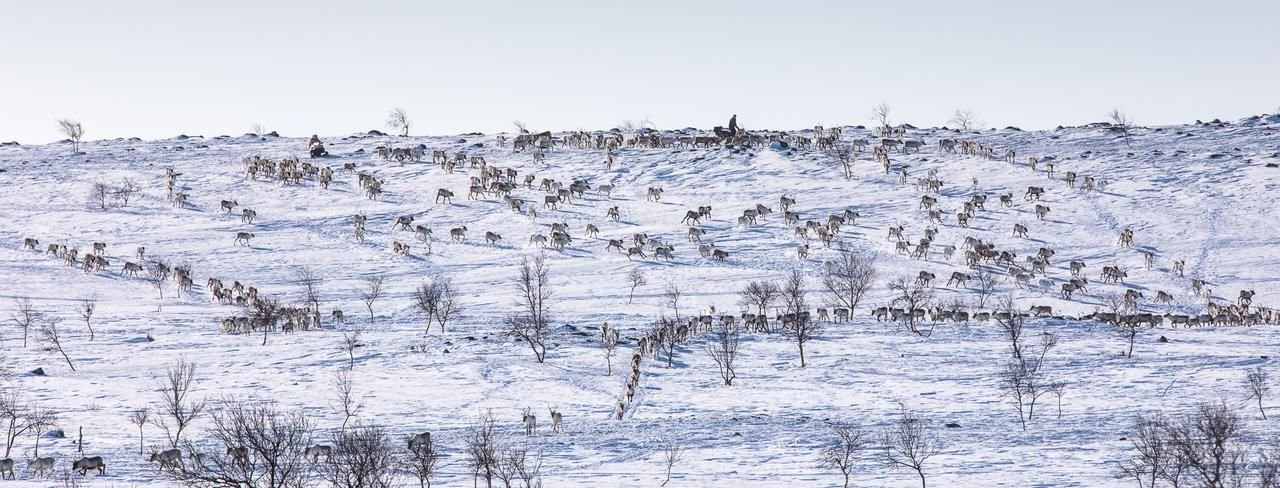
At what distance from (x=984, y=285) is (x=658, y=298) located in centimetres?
1555

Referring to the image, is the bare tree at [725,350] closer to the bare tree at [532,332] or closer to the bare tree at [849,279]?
the bare tree at [532,332]

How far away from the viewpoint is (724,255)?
2255 inches

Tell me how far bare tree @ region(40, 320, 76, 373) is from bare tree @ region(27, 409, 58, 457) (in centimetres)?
679

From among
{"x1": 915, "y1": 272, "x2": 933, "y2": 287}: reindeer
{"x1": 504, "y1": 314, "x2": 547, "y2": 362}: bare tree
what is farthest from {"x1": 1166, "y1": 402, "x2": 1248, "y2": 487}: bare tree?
{"x1": 504, "y1": 314, "x2": 547, "y2": 362}: bare tree

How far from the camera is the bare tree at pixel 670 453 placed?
27.5 metres

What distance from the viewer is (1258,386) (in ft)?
106

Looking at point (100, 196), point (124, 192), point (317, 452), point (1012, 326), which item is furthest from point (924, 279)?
point (100, 196)

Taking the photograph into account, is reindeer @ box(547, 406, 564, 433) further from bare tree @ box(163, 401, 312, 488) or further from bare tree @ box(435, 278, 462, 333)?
bare tree @ box(435, 278, 462, 333)

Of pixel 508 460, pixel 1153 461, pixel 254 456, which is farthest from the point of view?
pixel 254 456

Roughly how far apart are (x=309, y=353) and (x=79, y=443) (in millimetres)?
12014

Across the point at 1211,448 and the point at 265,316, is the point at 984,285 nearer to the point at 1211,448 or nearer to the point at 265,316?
the point at 1211,448

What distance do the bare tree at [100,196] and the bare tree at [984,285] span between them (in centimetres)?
5393

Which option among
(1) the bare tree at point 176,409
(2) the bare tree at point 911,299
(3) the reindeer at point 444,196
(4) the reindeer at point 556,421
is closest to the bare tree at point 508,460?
(4) the reindeer at point 556,421

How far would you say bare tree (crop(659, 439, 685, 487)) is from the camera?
90.1 ft
